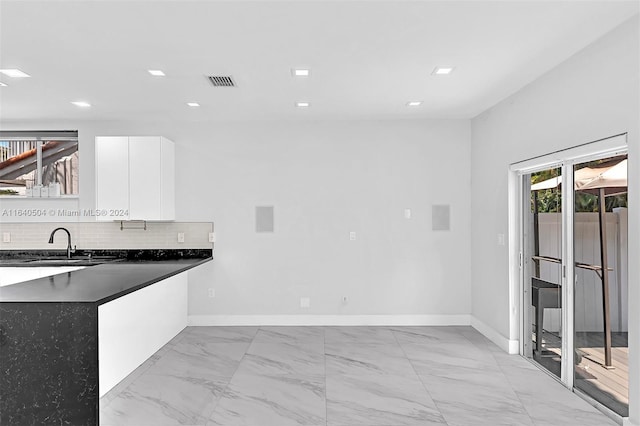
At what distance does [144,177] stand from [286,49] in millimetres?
2796

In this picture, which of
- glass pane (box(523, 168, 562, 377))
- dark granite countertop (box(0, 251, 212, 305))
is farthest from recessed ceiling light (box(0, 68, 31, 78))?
glass pane (box(523, 168, 562, 377))

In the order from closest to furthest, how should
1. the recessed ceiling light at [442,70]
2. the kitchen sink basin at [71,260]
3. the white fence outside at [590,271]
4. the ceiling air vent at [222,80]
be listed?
the white fence outside at [590,271] < the recessed ceiling light at [442,70] < the ceiling air vent at [222,80] < the kitchen sink basin at [71,260]

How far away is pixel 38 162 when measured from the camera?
5.75 m

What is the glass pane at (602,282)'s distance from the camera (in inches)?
118

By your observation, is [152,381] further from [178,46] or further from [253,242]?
[178,46]

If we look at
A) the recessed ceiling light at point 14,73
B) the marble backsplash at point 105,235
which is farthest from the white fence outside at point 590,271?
the recessed ceiling light at point 14,73

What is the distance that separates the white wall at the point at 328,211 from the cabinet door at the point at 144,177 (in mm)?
483

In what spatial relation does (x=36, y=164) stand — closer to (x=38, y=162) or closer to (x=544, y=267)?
(x=38, y=162)

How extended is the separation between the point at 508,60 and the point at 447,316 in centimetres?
332

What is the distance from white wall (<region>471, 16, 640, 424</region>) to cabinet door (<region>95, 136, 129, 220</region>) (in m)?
4.21

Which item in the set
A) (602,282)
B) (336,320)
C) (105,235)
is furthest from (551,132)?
(105,235)

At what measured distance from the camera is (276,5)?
257 cm

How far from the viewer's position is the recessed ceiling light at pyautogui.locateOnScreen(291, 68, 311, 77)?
145 inches

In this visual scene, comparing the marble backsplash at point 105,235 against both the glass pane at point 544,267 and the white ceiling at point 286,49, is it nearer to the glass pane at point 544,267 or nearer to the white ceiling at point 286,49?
the white ceiling at point 286,49
